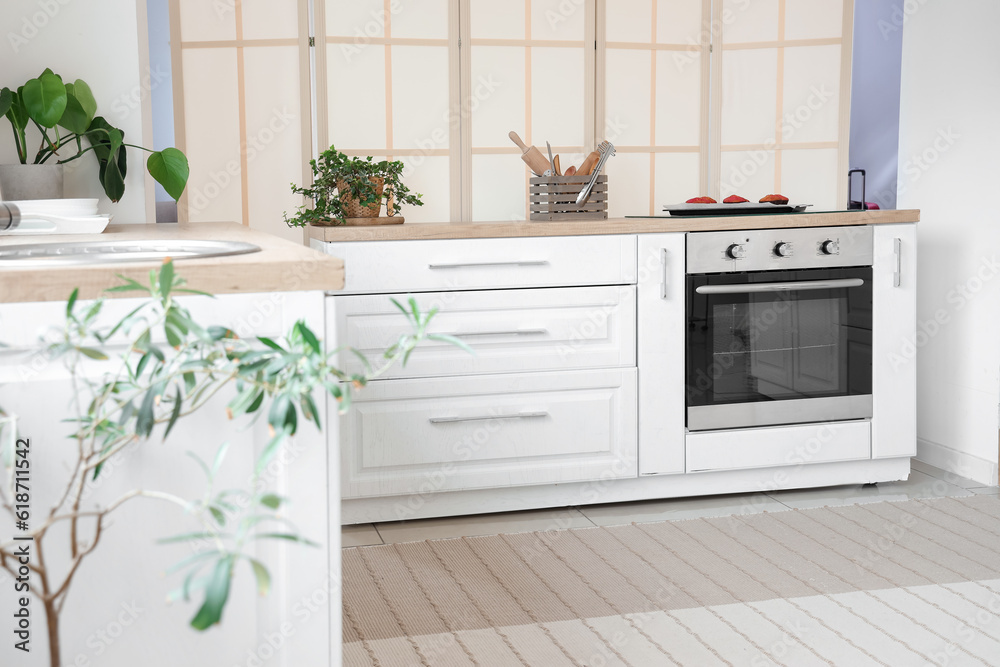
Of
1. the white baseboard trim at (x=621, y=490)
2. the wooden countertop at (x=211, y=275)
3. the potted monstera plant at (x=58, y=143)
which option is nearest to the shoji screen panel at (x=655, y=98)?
the white baseboard trim at (x=621, y=490)

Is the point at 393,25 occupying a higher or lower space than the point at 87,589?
higher

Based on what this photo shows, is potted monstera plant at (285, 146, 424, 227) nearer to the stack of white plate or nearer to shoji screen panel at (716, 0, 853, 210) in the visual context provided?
the stack of white plate

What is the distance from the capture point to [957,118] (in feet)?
10.9

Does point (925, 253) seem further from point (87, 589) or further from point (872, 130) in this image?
point (87, 589)

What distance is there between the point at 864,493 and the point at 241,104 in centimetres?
256

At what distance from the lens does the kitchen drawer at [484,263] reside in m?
2.76

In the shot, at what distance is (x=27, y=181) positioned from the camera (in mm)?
2268

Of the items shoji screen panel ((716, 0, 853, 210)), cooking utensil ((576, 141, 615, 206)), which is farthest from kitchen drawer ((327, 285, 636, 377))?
shoji screen panel ((716, 0, 853, 210))

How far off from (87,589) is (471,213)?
8.14 feet

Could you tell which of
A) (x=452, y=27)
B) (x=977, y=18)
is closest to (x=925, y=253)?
(x=977, y=18)

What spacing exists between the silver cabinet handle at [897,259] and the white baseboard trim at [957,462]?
0.74 meters

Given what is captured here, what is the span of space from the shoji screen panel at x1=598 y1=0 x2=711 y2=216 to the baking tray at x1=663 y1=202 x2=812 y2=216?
0.48 metres

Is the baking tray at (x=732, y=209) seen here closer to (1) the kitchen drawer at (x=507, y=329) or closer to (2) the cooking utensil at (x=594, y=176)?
(2) the cooking utensil at (x=594, y=176)

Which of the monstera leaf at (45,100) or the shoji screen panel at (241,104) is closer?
the monstera leaf at (45,100)
